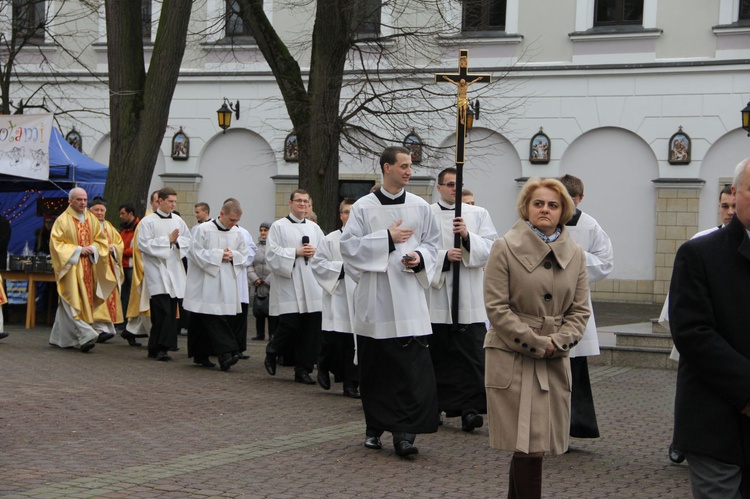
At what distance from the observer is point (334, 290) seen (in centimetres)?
1165

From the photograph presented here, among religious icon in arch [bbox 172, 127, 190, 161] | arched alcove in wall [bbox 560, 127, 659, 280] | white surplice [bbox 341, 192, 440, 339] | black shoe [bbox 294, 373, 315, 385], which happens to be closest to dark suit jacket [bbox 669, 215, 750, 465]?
white surplice [bbox 341, 192, 440, 339]

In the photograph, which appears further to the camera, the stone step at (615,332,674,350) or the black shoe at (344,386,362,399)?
the stone step at (615,332,674,350)

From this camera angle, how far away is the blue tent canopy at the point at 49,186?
1961cm

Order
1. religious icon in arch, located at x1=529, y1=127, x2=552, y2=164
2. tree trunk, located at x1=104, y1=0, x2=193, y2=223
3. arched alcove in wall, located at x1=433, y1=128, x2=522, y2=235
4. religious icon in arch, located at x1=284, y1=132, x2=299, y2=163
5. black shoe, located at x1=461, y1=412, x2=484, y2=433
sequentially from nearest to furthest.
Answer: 1. black shoe, located at x1=461, y1=412, x2=484, y2=433
2. tree trunk, located at x1=104, y1=0, x2=193, y2=223
3. religious icon in arch, located at x1=529, y1=127, x2=552, y2=164
4. arched alcove in wall, located at x1=433, y1=128, x2=522, y2=235
5. religious icon in arch, located at x1=284, y1=132, x2=299, y2=163

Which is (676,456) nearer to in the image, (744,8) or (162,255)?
(162,255)

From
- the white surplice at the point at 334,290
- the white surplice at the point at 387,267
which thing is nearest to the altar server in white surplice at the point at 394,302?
the white surplice at the point at 387,267

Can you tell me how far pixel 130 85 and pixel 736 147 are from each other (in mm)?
12740

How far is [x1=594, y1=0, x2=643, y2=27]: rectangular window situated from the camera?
993 inches

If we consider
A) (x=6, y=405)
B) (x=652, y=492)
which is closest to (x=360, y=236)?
(x=652, y=492)

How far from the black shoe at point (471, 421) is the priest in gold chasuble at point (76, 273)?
6.98 m

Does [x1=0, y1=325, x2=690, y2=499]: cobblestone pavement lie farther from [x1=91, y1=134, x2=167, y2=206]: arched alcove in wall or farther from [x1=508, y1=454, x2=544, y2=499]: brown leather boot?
[x1=91, y1=134, x2=167, y2=206]: arched alcove in wall

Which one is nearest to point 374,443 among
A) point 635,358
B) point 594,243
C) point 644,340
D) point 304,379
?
point 594,243

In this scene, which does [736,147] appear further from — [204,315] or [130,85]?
[204,315]

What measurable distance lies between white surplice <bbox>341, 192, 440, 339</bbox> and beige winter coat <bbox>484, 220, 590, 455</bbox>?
252 centimetres
